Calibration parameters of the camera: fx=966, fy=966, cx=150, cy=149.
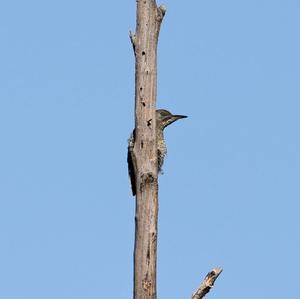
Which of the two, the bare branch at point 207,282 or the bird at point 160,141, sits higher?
the bird at point 160,141

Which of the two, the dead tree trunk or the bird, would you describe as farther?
the bird

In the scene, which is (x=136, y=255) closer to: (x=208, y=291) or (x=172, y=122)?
(x=208, y=291)

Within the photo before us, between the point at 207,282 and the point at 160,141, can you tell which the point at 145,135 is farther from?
the point at 207,282

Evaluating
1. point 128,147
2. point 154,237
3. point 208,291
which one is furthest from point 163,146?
point 208,291

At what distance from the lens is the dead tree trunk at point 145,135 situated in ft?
28.3

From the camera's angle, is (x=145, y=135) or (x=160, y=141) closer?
(x=145, y=135)

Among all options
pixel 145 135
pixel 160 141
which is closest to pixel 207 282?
pixel 145 135

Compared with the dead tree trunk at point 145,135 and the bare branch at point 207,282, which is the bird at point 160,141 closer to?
the dead tree trunk at point 145,135

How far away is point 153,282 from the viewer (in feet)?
27.9

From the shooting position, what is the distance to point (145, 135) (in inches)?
349

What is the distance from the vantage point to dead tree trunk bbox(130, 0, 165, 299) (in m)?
8.64

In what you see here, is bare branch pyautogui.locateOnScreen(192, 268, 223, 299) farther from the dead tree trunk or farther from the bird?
the bird


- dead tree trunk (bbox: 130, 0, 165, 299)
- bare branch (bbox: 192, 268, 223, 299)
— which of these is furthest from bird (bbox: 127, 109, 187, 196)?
bare branch (bbox: 192, 268, 223, 299)

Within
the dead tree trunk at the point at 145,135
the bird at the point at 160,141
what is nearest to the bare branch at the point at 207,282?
the dead tree trunk at the point at 145,135
